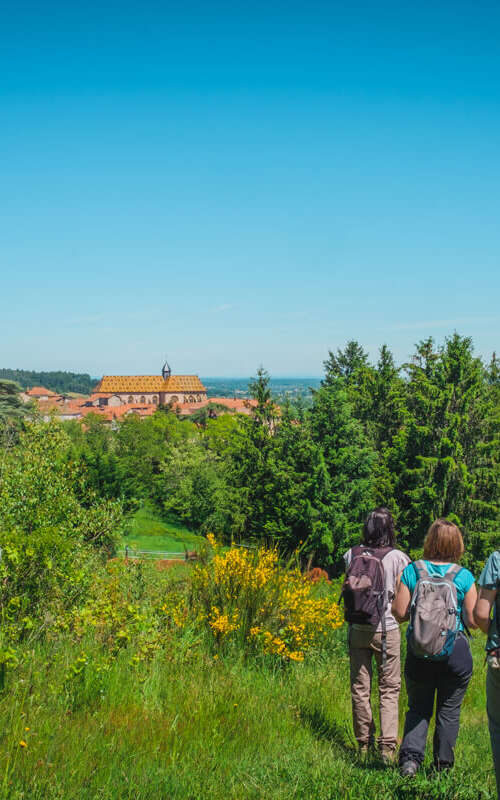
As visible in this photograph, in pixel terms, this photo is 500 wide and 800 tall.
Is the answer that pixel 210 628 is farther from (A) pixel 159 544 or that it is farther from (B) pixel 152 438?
(B) pixel 152 438

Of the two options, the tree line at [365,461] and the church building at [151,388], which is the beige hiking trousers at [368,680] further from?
the church building at [151,388]

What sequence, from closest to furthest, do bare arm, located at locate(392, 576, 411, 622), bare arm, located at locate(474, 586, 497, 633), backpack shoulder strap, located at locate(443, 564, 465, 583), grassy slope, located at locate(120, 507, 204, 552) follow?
bare arm, located at locate(474, 586, 497, 633)
backpack shoulder strap, located at locate(443, 564, 465, 583)
bare arm, located at locate(392, 576, 411, 622)
grassy slope, located at locate(120, 507, 204, 552)

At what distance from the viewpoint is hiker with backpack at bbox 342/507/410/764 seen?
422cm

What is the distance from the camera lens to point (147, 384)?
183m

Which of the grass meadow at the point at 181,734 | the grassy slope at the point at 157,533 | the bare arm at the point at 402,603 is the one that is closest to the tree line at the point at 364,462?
the grassy slope at the point at 157,533

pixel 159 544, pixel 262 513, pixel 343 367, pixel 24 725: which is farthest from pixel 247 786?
pixel 343 367

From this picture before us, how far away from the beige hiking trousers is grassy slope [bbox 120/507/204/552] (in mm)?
30606

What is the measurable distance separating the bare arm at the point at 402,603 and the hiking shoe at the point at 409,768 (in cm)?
79

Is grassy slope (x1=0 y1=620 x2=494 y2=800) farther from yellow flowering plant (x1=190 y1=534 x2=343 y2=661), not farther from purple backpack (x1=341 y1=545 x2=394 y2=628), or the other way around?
purple backpack (x1=341 y1=545 x2=394 y2=628)

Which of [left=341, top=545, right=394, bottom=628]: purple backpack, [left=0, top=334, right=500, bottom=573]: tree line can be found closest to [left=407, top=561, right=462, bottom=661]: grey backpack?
[left=341, top=545, right=394, bottom=628]: purple backpack

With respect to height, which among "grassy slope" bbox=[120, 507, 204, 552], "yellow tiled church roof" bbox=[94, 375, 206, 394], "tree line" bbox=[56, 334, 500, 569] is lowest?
"grassy slope" bbox=[120, 507, 204, 552]

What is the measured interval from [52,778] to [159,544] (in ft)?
116

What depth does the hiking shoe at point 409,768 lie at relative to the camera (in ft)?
11.7

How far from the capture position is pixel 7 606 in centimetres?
478
